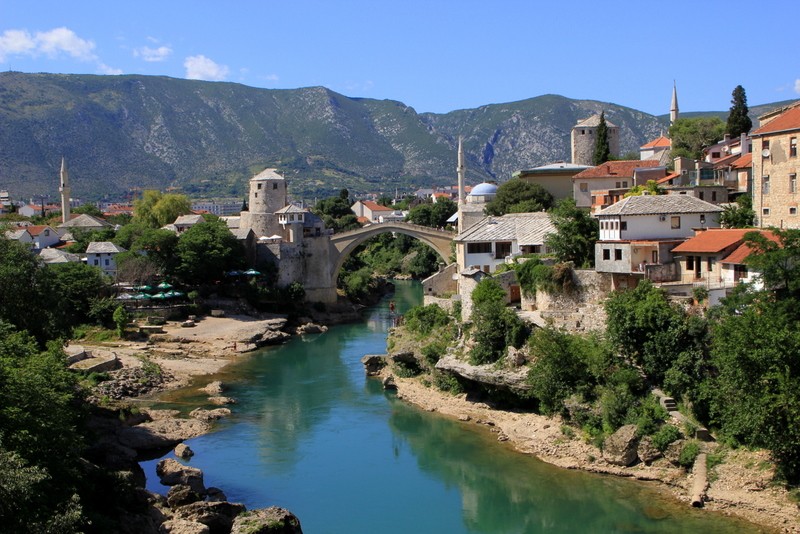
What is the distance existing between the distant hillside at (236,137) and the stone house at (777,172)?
370 feet

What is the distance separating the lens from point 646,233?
94.5 ft

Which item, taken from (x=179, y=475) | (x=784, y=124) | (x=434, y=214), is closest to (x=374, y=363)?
(x=179, y=475)

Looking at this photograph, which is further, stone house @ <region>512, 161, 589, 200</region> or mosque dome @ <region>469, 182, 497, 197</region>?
mosque dome @ <region>469, 182, 497, 197</region>

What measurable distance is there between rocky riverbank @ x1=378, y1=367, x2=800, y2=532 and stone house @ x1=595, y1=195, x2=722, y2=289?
5.77 m

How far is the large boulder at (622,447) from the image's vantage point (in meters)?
22.4

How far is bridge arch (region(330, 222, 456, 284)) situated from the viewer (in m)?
55.2

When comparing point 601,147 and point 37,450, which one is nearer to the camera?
point 37,450

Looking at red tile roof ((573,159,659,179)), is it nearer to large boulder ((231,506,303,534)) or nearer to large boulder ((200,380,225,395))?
large boulder ((200,380,225,395))

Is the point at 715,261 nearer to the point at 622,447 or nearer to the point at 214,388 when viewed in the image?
the point at 622,447

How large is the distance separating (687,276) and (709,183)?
29.0ft

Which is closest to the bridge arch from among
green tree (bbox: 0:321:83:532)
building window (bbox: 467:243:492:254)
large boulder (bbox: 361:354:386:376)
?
building window (bbox: 467:243:492:254)

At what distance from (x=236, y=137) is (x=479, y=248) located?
13288 centimetres

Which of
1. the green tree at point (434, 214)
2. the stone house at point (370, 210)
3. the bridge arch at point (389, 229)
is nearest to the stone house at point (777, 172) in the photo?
the bridge arch at point (389, 229)

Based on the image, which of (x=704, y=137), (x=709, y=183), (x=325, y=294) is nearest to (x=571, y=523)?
(x=709, y=183)
